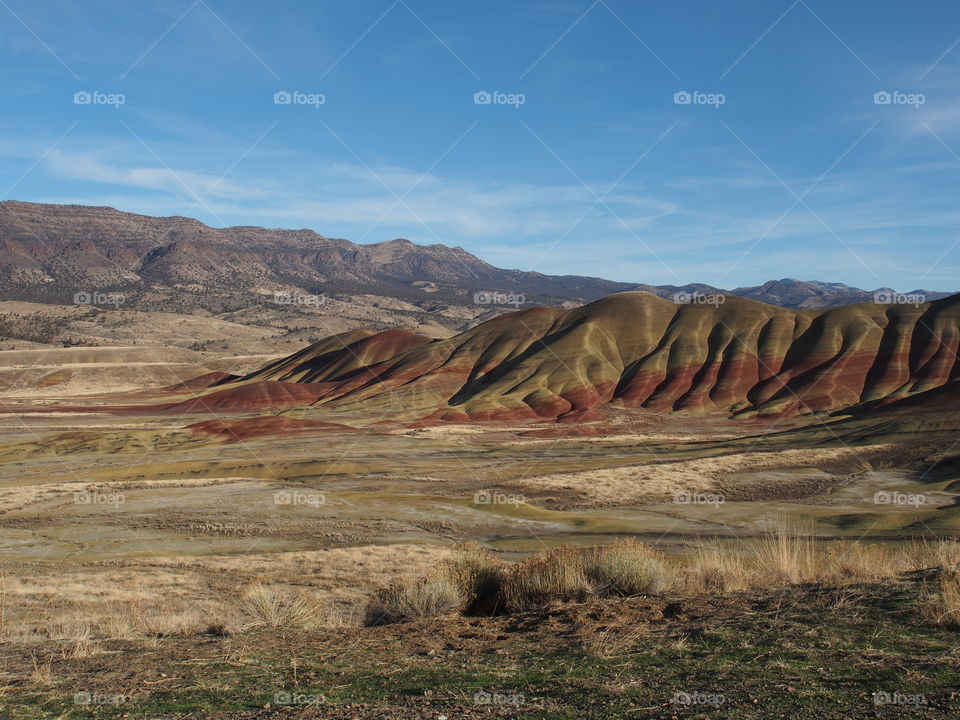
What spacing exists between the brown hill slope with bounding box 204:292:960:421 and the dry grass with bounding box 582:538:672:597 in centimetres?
8839

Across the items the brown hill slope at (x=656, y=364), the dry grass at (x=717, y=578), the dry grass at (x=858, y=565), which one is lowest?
the dry grass at (x=717, y=578)

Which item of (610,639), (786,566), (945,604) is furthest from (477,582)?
(945,604)

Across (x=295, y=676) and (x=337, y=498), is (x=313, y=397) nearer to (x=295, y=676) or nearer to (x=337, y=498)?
(x=337, y=498)

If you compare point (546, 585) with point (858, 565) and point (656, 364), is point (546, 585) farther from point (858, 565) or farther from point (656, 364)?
point (656, 364)

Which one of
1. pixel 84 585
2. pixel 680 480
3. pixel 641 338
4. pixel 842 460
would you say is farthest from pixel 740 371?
pixel 84 585

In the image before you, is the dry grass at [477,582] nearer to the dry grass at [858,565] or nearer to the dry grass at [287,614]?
the dry grass at [287,614]

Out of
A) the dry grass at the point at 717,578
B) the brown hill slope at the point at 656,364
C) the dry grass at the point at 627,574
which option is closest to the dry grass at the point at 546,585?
the dry grass at the point at 627,574

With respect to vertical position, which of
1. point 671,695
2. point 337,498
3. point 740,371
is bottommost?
point 337,498

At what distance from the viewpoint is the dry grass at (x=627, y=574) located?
12.2 meters

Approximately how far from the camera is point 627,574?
1231 cm

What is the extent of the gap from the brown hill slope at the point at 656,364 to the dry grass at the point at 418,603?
89.0m

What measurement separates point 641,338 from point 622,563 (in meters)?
115

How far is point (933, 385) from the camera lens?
91625mm

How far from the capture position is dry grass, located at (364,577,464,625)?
12133mm
